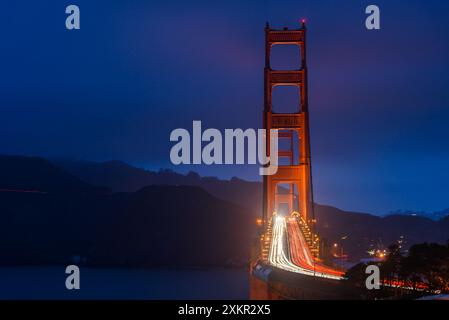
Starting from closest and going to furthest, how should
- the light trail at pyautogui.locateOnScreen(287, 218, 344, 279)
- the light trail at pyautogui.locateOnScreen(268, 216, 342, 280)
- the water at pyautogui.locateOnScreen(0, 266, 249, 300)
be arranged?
the light trail at pyautogui.locateOnScreen(268, 216, 342, 280) → the light trail at pyautogui.locateOnScreen(287, 218, 344, 279) → the water at pyautogui.locateOnScreen(0, 266, 249, 300)

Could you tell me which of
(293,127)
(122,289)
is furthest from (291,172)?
(122,289)

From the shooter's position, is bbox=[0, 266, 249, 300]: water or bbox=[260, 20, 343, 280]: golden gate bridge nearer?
bbox=[260, 20, 343, 280]: golden gate bridge

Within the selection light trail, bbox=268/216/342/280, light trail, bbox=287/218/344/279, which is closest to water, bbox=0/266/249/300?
light trail, bbox=287/218/344/279

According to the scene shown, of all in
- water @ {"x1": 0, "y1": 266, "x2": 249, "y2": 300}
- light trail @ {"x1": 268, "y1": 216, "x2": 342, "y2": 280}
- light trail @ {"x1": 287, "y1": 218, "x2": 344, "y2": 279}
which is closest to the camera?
light trail @ {"x1": 268, "y1": 216, "x2": 342, "y2": 280}

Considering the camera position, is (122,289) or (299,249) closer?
(299,249)

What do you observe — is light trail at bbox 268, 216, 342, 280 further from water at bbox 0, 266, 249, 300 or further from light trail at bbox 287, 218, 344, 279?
water at bbox 0, 266, 249, 300

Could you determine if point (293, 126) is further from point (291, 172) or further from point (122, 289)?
point (122, 289)

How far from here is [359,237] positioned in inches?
7805

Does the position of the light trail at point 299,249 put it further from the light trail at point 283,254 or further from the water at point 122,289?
the water at point 122,289
